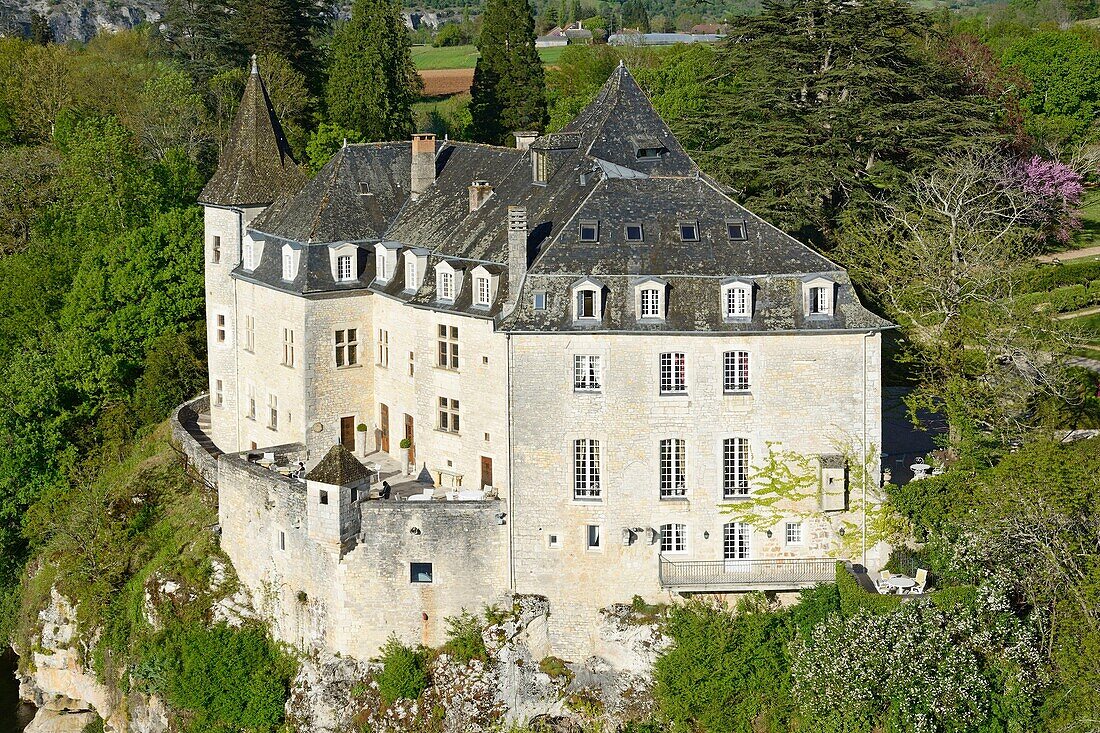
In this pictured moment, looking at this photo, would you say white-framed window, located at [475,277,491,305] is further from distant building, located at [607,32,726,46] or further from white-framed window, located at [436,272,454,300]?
distant building, located at [607,32,726,46]

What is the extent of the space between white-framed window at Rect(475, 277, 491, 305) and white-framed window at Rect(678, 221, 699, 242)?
215 inches

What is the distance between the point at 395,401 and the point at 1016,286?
18961 millimetres

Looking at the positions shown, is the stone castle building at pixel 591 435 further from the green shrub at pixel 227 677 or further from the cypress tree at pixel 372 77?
the cypress tree at pixel 372 77

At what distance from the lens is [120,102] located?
280 ft

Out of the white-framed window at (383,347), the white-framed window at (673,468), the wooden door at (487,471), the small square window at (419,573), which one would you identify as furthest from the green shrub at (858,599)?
the white-framed window at (383,347)

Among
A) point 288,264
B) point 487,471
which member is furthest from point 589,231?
point 288,264

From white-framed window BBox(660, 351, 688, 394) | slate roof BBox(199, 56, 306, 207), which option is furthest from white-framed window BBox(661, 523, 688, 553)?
slate roof BBox(199, 56, 306, 207)

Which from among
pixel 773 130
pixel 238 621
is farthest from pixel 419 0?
pixel 238 621

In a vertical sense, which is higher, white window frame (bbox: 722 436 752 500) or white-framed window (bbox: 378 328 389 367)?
white-framed window (bbox: 378 328 389 367)

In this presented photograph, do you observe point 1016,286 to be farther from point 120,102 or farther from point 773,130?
point 120,102

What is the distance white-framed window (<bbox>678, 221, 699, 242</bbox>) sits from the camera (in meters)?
45.1

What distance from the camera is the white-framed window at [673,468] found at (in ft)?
145

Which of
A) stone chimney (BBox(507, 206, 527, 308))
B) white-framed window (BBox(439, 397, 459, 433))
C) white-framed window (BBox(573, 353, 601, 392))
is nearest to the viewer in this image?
white-framed window (BBox(573, 353, 601, 392))

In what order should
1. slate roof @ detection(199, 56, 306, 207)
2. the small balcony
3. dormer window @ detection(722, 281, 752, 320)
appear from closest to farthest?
dormer window @ detection(722, 281, 752, 320)
the small balcony
slate roof @ detection(199, 56, 306, 207)
